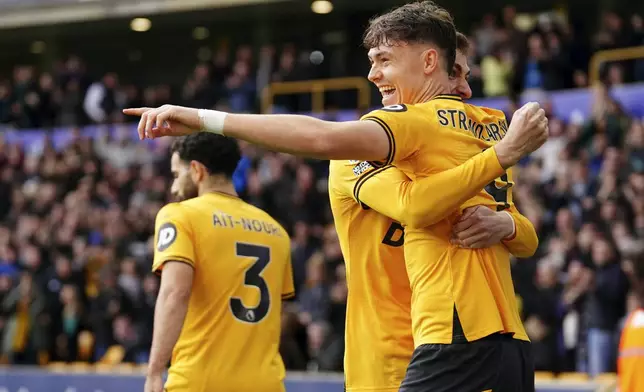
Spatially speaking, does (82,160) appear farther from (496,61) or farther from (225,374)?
(225,374)

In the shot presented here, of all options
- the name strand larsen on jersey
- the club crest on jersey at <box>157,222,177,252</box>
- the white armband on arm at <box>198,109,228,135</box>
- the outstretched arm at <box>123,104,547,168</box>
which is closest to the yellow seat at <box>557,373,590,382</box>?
the club crest on jersey at <box>157,222,177,252</box>

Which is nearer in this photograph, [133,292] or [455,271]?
[455,271]

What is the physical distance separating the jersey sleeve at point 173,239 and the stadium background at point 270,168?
333cm

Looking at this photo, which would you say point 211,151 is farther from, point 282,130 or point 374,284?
point 282,130

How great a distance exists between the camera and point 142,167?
20.9 m

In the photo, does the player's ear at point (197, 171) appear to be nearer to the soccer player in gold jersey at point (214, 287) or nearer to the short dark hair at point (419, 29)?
the soccer player in gold jersey at point (214, 287)

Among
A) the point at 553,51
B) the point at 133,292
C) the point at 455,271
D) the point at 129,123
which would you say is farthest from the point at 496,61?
the point at 455,271

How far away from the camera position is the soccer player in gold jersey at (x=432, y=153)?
404 cm

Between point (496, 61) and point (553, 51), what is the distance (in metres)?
0.94

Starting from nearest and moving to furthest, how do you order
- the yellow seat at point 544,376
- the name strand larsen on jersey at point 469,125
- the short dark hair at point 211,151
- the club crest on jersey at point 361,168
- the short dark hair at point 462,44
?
the name strand larsen on jersey at point 469,125
the club crest on jersey at point 361,168
the short dark hair at point 462,44
the short dark hair at point 211,151
the yellow seat at point 544,376

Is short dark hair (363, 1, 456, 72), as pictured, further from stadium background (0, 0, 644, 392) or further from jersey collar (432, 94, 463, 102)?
stadium background (0, 0, 644, 392)

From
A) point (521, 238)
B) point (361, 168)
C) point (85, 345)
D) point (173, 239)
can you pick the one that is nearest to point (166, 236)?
point (173, 239)

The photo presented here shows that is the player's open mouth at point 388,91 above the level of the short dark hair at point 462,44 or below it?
below

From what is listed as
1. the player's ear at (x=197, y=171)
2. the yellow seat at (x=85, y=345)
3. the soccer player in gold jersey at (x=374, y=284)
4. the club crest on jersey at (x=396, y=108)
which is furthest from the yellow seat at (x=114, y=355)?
the club crest on jersey at (x=396, y=108)
